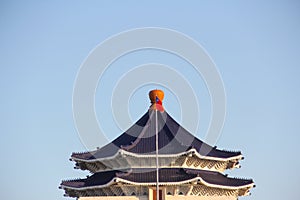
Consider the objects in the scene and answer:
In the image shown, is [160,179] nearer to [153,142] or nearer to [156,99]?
[153,142]

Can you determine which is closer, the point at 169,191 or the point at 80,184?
the point at 169,191

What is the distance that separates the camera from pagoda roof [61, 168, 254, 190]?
40.1 m

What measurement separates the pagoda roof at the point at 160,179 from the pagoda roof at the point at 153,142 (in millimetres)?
1495

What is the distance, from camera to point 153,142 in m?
43.7

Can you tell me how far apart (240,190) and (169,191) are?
7577 mm

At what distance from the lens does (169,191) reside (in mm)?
41125

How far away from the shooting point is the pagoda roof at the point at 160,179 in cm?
4009

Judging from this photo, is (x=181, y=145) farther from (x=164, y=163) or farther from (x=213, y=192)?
(x=213, y=192)

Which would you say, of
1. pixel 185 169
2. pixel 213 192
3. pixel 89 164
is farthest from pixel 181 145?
pixel 89 164

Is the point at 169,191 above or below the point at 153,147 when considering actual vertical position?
below

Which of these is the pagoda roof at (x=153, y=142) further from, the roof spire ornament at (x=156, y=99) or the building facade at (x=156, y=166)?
the roof spire ornament at (x=156, y=99)

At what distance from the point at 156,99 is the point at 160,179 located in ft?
31.6

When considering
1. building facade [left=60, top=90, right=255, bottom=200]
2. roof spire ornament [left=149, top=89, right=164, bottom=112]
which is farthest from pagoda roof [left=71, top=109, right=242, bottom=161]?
roof spire ornament [left=149, top=89, right=164, bottom=112]

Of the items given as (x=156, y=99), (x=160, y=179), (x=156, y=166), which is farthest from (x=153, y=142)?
(x=156, y=99)
